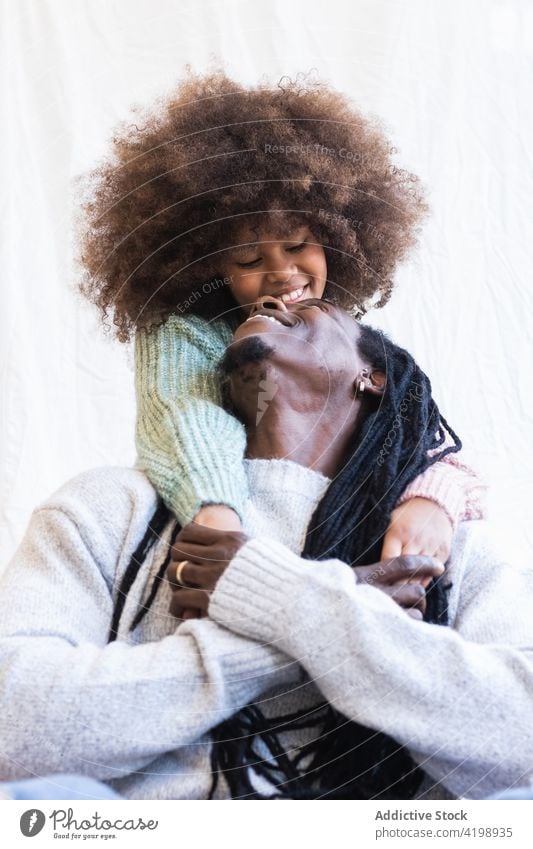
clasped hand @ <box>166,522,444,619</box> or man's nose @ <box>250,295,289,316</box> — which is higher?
man's nose @ <box>250,295,289,316</box>

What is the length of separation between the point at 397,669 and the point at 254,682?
13 cm

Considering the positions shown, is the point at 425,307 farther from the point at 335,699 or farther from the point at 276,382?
the point at 335,699

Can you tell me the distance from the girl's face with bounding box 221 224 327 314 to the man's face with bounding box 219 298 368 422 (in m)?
0.04

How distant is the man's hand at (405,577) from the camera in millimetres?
1013

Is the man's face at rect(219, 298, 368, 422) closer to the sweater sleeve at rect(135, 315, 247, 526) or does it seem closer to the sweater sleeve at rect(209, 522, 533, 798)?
the sweater sleeve at rect(135, 315, 247, 526)

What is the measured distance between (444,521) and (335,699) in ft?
0.81

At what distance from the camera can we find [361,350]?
1.20m

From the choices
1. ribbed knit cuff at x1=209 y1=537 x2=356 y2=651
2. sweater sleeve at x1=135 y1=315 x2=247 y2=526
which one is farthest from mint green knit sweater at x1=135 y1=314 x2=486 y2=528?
ribbed knit cuff at x1=209 y1=537 x2=356 y2=651

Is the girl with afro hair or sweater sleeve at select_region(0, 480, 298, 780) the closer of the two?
sweater sleeve at select_region(0, 480, 298, 780)

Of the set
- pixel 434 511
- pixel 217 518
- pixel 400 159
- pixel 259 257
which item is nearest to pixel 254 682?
pixel 217 518

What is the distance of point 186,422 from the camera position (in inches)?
44.6

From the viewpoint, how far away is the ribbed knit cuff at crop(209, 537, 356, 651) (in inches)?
36.7

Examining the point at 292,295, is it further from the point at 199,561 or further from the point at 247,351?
the point at 199,561

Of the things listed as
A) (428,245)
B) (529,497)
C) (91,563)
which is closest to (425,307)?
(428,245)
